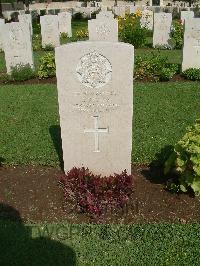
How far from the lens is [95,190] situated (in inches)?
192

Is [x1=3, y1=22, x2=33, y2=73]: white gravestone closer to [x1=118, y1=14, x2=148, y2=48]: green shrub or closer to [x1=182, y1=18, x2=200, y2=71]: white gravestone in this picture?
[x1=182, y1=18, x2=200, y2=71]: white gravestone

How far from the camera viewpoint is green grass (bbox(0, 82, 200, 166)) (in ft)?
20.9

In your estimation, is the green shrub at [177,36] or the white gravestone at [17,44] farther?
the green shrub at [177,36]

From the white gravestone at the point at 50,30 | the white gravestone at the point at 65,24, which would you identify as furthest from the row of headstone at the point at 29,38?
the white gravestone at the point at 65,24

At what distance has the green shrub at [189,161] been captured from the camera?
4.59 m

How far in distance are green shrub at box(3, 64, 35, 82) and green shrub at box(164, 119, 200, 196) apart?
746cm

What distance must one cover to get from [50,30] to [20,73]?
613 centimetres

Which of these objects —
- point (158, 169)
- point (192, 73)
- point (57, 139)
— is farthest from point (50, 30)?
point (158, 169)

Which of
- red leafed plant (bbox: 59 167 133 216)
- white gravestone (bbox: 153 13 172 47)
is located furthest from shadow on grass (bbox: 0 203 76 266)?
white gravestone (bbox: 153 13 172 47)

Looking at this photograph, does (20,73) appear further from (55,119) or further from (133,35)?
(133,35)

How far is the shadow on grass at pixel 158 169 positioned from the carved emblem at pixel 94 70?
1601 mm

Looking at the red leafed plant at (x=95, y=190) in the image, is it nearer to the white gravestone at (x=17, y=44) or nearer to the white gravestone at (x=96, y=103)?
A: the white gravestone at (x=96, y=103)

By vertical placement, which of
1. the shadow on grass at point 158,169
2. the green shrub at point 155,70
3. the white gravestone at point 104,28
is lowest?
the shadow on grass at point 158,169

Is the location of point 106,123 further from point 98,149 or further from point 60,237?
point 60,237
